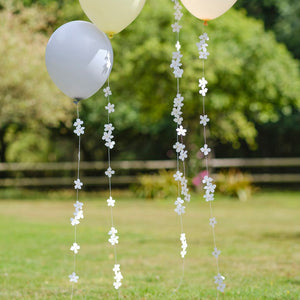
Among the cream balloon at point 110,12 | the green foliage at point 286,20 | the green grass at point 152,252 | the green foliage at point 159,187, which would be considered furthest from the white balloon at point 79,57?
the green foliage at point 286,20

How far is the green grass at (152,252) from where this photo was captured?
5.74m

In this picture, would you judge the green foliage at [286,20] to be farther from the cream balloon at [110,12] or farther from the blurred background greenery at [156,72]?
the cream balloon at [110,12]

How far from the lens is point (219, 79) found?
53.6ft

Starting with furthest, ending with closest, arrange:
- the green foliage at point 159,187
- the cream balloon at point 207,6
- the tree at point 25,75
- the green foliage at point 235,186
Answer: the green foliage at point 159,187 < the green foliage at point 235,186 < the tree at point 25,75 < the cream balloon at point 207,6

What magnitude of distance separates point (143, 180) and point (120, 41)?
4.10 metres

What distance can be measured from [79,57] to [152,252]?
166 inches

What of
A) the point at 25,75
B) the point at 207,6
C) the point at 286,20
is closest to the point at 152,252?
the point at 207,6

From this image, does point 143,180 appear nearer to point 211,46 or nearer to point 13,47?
point 211,46

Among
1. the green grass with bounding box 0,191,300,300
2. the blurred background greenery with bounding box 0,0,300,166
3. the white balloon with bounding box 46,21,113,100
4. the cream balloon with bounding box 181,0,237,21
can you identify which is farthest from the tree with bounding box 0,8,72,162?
the cream balloon with bounding box 181,0,237,21

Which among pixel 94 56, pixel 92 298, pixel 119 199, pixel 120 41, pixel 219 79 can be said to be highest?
pixel 120 41

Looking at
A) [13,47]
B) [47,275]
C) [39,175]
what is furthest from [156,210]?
[39,175]

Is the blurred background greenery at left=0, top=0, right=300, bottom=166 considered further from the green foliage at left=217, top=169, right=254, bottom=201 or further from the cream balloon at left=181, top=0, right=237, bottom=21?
the cream balloon at left=181, top=0, right=237, bottom=21

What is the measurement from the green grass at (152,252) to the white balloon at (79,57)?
1.91m

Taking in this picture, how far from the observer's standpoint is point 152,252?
8.36 meters
